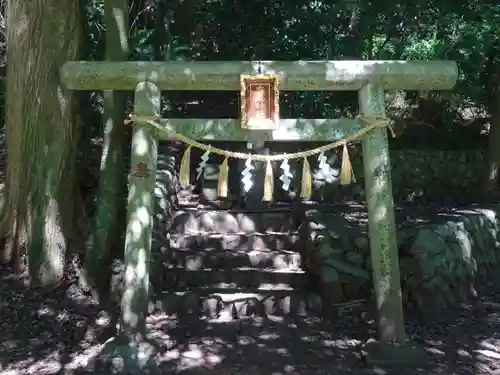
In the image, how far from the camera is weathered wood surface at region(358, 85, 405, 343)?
4.38 metres

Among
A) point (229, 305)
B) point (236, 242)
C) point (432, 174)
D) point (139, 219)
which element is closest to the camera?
point (139, 219)

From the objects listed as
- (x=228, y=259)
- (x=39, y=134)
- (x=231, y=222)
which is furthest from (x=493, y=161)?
(x=39, y=134)

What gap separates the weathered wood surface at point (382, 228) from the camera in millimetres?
4379

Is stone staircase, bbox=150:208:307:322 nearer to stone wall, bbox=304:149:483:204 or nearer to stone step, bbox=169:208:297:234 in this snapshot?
stone step, bbox=169:208:297:234

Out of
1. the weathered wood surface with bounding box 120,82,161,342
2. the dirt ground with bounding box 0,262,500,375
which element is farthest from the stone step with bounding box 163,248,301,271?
the weathered wood surface with bounding box 120,82,161,342

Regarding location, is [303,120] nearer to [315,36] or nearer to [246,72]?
[246,72]

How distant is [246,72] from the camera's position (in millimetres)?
4422

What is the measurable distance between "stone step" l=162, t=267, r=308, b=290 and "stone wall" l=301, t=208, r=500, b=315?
8.6 inches

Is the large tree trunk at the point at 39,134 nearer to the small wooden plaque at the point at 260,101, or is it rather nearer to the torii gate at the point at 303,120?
the torii gate at the point at 303,120

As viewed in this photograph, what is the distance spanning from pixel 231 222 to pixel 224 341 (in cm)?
255

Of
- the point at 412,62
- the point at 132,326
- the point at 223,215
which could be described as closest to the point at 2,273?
the point at 132,326

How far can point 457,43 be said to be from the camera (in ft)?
31.3

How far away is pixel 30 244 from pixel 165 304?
4.35 feet

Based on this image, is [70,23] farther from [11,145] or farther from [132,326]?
[132,326]
